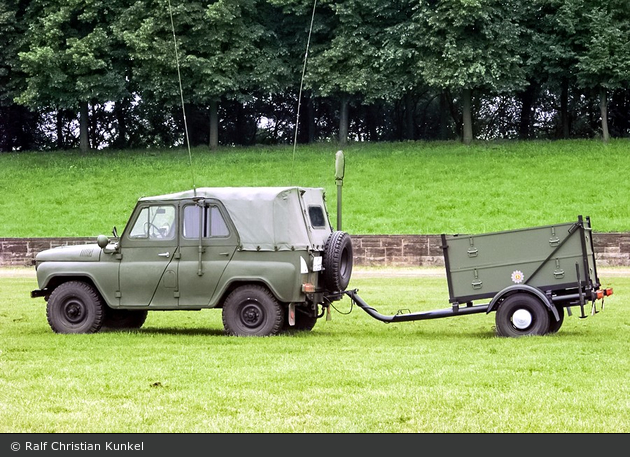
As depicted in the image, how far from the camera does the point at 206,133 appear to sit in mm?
71625

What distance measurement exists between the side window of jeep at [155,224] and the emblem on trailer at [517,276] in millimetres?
4888

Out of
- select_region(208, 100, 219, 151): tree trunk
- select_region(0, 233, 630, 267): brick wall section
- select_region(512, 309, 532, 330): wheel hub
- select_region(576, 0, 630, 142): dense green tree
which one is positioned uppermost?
select_region(576, 0, 630, 142): dense green tree

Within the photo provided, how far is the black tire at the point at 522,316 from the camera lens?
15141 millimetres

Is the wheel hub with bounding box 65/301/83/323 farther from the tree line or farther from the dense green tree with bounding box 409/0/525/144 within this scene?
the dense green tree with bounding box 409/0/525/144

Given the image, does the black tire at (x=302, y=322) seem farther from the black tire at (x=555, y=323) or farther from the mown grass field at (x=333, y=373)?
the black tire at (x=555, y=323)

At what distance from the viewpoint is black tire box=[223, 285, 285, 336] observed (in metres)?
15.6

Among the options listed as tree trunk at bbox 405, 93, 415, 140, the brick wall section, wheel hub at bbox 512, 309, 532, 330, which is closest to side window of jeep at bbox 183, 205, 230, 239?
wheel hub at bbox 512, 309, 532, 330

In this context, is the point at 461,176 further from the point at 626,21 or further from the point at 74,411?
the point at 74,411

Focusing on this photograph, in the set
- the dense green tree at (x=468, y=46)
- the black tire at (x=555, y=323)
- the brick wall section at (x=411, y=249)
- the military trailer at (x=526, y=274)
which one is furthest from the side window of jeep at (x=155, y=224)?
the dense green tree at (x=468, y=46)

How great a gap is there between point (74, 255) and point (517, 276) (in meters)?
6.47

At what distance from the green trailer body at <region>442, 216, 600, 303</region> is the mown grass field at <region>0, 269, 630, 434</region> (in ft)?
2.40

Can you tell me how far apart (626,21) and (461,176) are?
15.5m

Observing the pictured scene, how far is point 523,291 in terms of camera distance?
15297mm

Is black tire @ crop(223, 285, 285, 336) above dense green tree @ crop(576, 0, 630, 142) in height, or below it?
below
